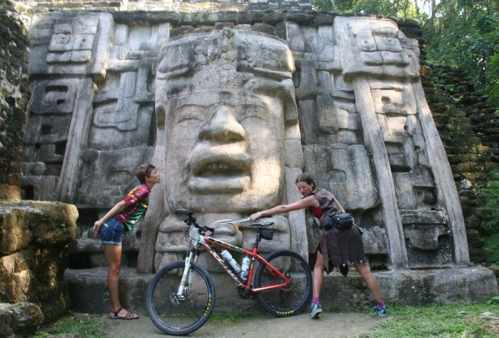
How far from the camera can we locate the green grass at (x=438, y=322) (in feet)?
11.4

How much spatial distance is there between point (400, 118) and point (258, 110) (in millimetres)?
2337

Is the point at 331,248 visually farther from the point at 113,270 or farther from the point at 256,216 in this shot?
the point at 113,270

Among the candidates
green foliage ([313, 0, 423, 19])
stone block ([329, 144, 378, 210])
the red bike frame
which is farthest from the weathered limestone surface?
green foliage ([313, 0, 423, 19])

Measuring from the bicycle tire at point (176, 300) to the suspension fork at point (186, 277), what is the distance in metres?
0.04

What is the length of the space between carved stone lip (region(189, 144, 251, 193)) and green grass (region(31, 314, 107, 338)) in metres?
1.56

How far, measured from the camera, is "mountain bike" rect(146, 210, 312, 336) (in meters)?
4.06

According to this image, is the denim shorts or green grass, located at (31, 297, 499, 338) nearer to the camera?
green grass, located at (31, 297, 499, 338)

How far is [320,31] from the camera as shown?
282 inches

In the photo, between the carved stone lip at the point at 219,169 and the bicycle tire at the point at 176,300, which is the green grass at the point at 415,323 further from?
the carved stone lip at the point at 219,169

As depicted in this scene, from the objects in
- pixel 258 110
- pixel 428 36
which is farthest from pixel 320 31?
pixel 428 36

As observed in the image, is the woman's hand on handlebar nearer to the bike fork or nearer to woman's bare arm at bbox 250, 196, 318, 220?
woman's bare arm at bbox 250, 196, 318, 220

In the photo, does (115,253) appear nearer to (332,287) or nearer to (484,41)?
(332,287)

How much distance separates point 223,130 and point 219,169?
1.33 feet

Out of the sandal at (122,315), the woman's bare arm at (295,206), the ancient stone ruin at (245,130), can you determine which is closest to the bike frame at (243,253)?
the ancient stone ruin at (245,130)
